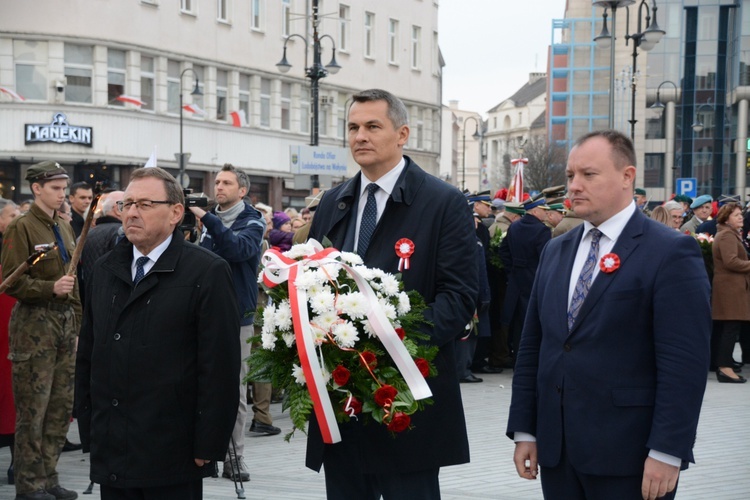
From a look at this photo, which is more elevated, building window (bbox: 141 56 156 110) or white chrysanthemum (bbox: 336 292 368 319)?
building window (bbox: 141 56 156 110)

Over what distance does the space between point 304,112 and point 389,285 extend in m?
45.3

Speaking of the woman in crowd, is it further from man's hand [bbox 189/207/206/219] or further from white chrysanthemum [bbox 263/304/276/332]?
white chrysanthemum [bbox 263/304/276/332]

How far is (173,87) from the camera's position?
1603 inches

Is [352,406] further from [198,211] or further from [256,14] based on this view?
[256,14]

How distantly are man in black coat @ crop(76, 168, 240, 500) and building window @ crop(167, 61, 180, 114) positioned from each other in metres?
36.5

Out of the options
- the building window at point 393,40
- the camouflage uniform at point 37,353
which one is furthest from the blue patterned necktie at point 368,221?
the building window at point 393,40

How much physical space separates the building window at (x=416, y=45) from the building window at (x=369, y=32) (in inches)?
169

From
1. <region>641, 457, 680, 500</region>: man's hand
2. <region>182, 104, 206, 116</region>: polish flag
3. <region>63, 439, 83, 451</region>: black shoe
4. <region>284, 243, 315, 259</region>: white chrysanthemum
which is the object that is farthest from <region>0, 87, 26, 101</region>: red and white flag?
<region>641, 457, 680, 500</region>: man's hand

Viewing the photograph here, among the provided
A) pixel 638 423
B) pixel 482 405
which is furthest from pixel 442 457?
pixel 482 405

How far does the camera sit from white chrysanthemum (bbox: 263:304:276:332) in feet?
13.7

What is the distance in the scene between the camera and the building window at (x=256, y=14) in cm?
4472

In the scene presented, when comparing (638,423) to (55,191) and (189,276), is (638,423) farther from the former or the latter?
(55,191)

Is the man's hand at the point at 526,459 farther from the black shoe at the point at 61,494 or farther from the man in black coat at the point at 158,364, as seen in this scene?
the black shoe at the point at 61,494

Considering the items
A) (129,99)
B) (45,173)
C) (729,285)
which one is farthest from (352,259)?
(129,99)
